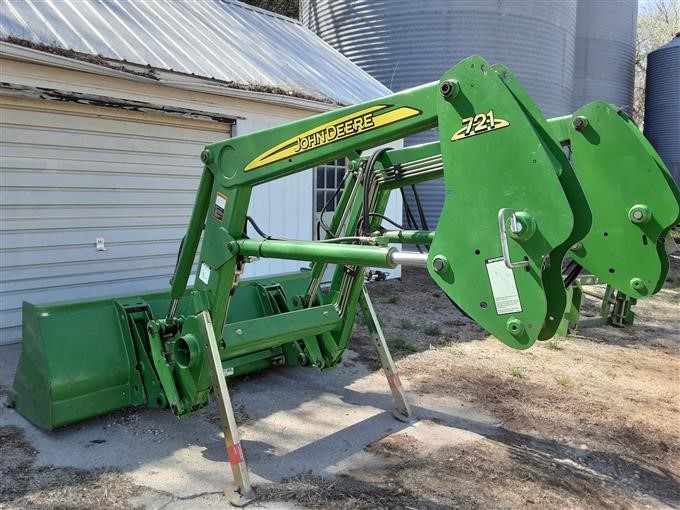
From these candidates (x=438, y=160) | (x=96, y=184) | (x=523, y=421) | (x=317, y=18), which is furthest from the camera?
(x=317, y=18)

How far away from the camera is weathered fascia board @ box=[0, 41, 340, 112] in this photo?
17.9ft

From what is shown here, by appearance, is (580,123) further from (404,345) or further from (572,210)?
(404,345)

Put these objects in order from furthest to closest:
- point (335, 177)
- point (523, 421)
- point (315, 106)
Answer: point (335, 177), point (315, 106), point (523, 421)

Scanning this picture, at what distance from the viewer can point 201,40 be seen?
8.07 m

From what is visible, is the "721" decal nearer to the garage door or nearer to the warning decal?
the warning decal

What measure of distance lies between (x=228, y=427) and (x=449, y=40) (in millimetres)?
10083

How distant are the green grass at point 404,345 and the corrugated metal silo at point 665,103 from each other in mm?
13938

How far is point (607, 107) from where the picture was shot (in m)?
3.48

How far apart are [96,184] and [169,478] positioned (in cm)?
401

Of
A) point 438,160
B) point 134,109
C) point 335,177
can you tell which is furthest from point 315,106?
point 438,160

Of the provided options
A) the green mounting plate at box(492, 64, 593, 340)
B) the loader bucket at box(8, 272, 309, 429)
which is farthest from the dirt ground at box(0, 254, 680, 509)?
the green mounting plate at box(492, 64, 593, 340)

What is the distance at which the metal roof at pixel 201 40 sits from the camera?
616 centimetres

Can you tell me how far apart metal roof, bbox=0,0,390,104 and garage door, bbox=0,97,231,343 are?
0.66 meters

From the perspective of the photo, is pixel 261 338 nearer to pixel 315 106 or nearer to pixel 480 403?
pixel 480 403
